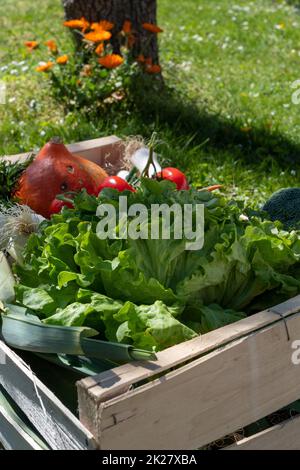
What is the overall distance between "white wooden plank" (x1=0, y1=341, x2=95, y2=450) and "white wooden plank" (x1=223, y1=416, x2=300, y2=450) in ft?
1.67

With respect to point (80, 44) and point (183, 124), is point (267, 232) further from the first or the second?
point (80, 44)

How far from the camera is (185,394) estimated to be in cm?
188

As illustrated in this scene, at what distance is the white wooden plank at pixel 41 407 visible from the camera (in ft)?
5.98

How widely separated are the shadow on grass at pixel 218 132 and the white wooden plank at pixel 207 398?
9.10 ft

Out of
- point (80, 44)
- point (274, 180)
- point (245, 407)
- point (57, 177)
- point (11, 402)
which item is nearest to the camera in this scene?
point (245, 407)

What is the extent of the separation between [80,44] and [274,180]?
1.92 metres

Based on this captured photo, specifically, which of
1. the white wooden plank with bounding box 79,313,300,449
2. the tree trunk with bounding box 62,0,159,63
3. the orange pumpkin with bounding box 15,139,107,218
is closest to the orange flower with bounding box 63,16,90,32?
the tree trunk with bounding box 62,0,159,63

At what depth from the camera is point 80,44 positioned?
530 cm

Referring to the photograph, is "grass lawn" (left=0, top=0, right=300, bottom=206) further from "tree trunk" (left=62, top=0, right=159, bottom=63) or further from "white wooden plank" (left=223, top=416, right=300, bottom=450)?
"white wooden plank" (left=223, top=416, right=300, bottom=450)

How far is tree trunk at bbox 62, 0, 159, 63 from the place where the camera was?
17.2 feet

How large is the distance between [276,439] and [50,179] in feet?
4.54

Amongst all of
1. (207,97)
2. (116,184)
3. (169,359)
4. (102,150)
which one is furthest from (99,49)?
(169,359)

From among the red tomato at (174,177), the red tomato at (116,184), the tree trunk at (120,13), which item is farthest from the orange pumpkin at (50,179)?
the tree trunk at (120,13)
